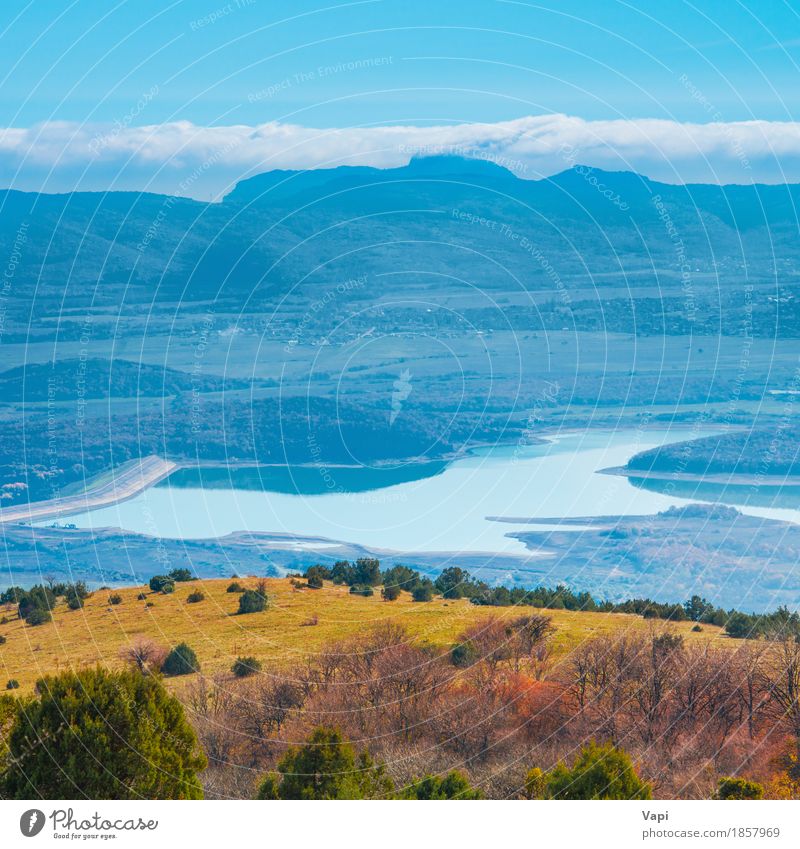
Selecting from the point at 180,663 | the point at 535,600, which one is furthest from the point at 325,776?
the point at 535,600

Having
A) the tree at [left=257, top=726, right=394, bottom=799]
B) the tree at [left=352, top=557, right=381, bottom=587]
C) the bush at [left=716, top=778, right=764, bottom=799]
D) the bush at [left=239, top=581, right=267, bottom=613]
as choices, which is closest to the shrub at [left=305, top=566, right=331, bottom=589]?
the tree at [left=352, top=557, right=381, bottom=587]

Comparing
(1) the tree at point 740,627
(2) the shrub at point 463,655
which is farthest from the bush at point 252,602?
(1) the tree at point 740,627

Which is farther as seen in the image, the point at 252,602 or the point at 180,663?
the point at 252,602

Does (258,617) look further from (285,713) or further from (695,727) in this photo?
(695,727)

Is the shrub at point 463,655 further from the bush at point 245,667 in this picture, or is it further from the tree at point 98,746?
the tree at point 98,746

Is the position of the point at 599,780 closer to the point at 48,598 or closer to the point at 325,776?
the point at 325,776
